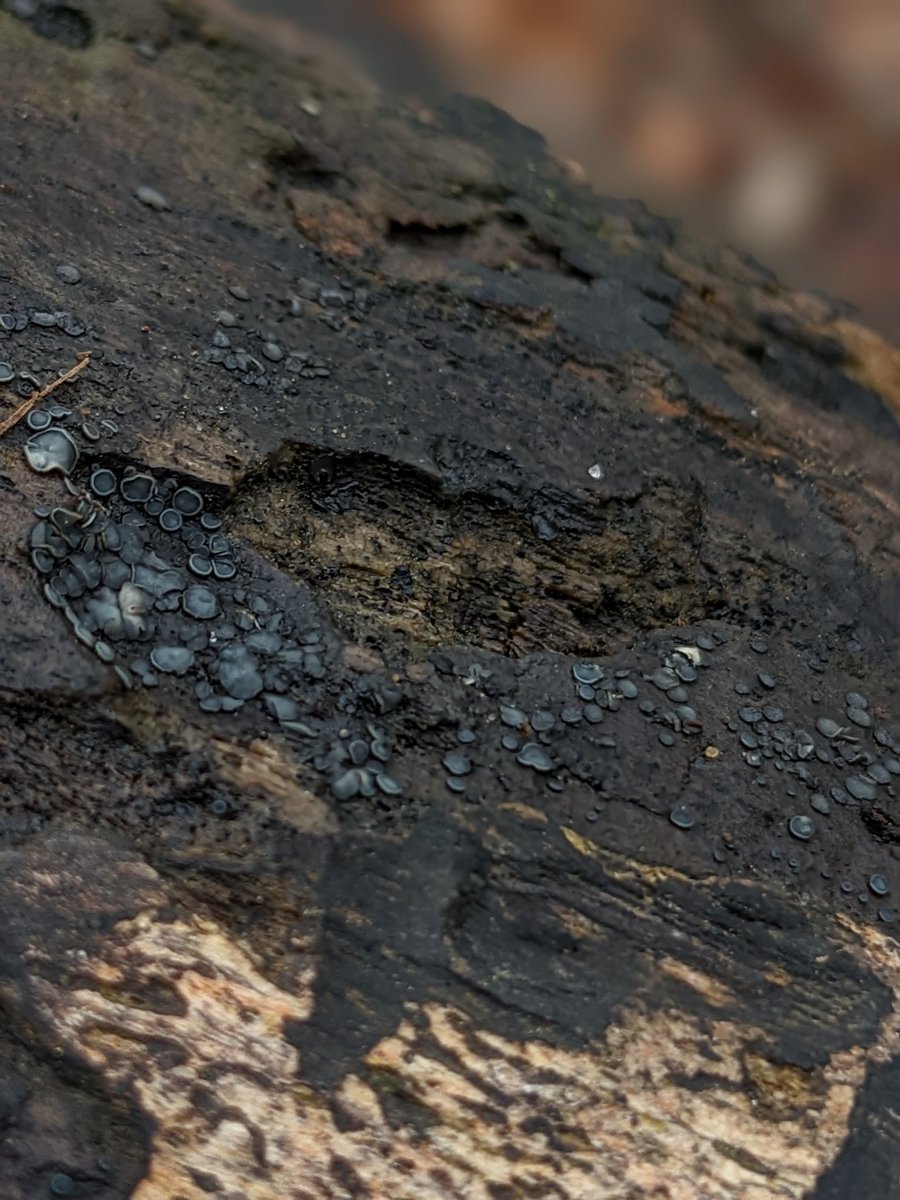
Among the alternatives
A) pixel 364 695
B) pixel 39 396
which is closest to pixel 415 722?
pixel 364 695

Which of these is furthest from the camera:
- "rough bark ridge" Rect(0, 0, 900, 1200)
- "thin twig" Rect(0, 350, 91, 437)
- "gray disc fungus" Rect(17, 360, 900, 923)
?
"thin twig" Rect(0, 350, 91, 437)

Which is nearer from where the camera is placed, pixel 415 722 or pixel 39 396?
pixel 415 722

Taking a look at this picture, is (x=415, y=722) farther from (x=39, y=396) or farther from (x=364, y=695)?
(x=39, y=396)

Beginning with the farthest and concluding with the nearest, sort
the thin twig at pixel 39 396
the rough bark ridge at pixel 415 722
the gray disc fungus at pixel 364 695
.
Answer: the thin twig at pixel 39 396, the gray disc fungus at pixel 364 695, the rough bark ridge at pixel 415 722

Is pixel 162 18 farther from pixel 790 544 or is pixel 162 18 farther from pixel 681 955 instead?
pixel 681 955

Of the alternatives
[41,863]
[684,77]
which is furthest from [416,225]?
[41,863]
